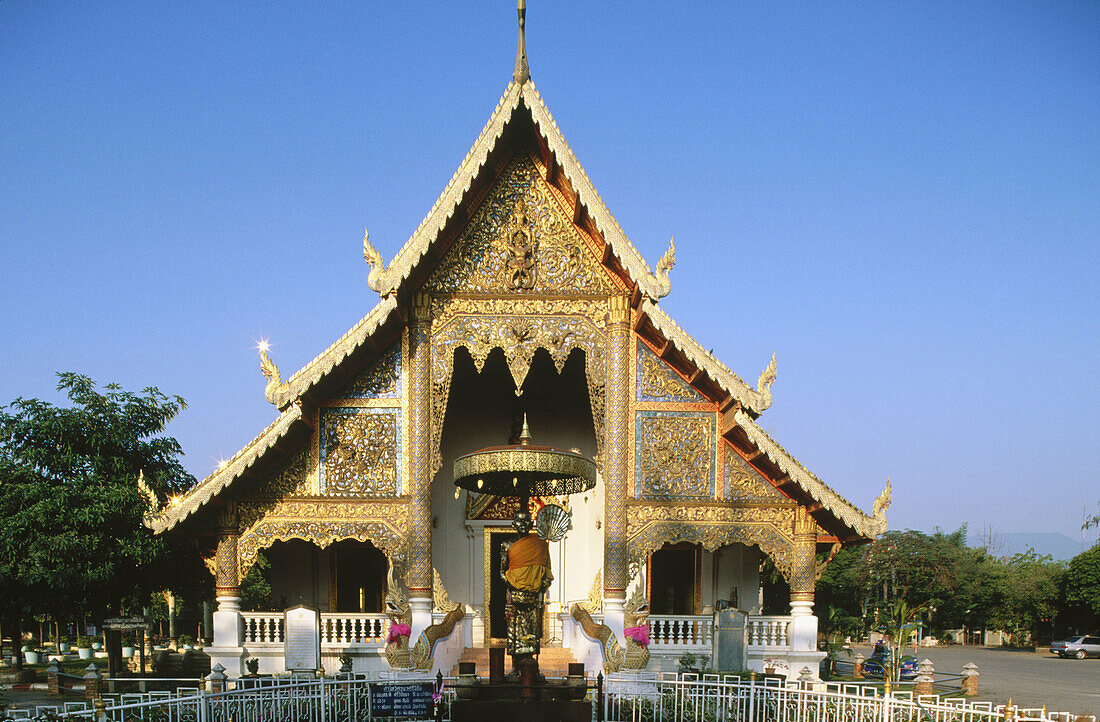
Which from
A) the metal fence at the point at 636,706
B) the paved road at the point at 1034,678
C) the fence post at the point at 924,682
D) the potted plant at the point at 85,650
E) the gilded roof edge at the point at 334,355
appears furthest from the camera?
the potted plant at the point at 85,650

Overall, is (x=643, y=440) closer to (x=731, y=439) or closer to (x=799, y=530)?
(x=731, y=439)

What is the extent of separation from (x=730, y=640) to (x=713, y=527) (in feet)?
5.66

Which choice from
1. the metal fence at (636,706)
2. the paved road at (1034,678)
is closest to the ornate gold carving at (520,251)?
the metal fence at (636,706)

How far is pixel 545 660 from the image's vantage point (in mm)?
13680

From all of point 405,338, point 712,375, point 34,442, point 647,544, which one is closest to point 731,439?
point 712,375

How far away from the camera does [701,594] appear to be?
15.5m

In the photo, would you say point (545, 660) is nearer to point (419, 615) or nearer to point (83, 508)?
point (419, 615)

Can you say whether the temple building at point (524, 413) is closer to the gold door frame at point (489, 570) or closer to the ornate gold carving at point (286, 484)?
the ornate gold carving at point (286, 484)

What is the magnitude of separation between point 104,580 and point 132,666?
9.41 meters

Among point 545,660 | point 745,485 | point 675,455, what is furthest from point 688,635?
point 675,455

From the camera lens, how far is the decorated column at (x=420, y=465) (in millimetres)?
12703

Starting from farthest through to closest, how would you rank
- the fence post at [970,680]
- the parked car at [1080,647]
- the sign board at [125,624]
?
the parked car at [1080,647] → the fence post at [970,680] → the sign board at [125,624]

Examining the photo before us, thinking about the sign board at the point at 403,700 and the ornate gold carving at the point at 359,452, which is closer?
the sign board at the point at 403,700

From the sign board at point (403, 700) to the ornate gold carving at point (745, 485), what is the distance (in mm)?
5569
